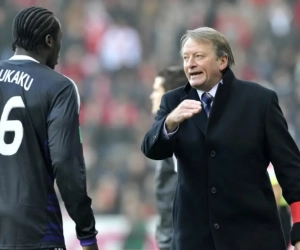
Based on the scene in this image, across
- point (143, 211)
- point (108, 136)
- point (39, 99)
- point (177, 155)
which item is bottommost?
point (143, 211)

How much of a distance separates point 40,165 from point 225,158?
0.98 m

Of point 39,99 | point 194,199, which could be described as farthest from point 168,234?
point 39,99

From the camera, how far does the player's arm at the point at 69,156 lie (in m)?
4.93

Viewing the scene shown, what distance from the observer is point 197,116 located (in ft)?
17.5

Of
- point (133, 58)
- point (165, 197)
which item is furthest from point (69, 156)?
point (133, 58)

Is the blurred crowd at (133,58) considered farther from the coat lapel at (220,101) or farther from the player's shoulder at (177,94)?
the coat lapel at (220,101)

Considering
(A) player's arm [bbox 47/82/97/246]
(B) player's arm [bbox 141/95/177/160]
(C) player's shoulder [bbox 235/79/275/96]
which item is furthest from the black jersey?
(C) player's shoulder [bbox 235/79/275/96]

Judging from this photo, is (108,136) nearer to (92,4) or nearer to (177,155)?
(92,4)

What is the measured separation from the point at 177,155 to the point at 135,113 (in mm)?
9181

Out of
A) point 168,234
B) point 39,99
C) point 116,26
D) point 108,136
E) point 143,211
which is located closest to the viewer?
point 39,99

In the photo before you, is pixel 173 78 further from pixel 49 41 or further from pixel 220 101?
pixel 49 41

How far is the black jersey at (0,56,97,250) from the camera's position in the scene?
4.95 meters

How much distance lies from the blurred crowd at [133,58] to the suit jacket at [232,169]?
7725 mm

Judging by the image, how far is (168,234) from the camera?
661cm
